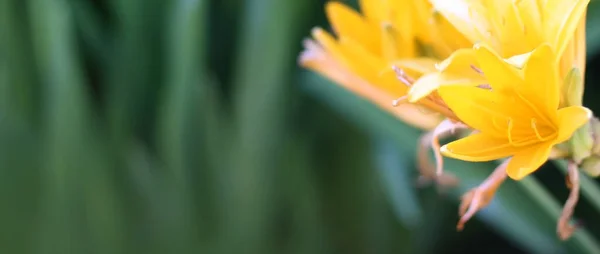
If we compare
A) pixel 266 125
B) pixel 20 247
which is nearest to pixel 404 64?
pixel 266 125

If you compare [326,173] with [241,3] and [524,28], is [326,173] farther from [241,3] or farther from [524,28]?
[524,28]

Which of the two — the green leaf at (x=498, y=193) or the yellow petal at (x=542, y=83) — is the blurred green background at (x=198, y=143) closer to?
the green leaf at (x=498, y=193)

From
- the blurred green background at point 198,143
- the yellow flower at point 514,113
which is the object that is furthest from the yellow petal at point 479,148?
the blurred green background at point 198,143

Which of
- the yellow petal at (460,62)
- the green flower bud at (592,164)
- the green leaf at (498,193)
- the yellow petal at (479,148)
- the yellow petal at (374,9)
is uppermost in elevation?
the yellow petal at (374,9)

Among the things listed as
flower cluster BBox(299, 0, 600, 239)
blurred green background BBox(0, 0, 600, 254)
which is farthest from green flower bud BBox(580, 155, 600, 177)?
blurred green background BBox(0, 0, 600, 254)

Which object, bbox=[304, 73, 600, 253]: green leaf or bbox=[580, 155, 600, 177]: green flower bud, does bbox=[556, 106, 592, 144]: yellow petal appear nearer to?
bbox=[580, 155, 600, 177]: green flower bud

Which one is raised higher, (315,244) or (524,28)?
(524,28)
